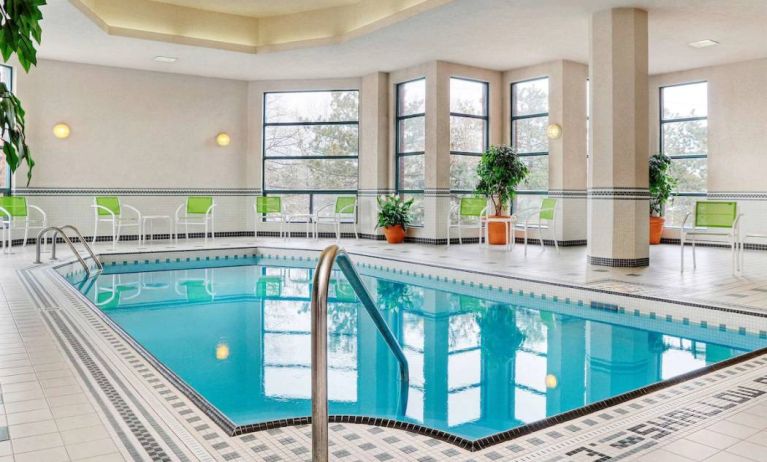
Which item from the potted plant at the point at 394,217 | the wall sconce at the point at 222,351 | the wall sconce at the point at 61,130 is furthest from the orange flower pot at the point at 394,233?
the wall sconce at the point at 222,351

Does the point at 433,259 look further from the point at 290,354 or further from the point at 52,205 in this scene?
the point at 52,205

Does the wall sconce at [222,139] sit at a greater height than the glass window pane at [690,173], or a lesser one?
greater

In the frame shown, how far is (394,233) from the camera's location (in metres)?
9.64

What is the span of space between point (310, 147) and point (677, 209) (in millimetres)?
6274

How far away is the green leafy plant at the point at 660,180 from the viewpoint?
9.02 m

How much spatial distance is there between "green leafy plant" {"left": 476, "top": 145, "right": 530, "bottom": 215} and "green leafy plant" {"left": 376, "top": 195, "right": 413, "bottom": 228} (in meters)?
1.29

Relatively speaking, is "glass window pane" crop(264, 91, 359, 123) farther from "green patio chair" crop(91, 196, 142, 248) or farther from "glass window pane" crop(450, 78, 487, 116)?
"green patio chair" crop(91, 196, 142, 248)

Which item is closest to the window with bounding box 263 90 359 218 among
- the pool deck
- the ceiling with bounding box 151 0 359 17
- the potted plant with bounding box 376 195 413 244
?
the potted plant with bounding box 376 195 413 244

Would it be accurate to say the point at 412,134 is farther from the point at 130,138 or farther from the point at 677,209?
the point at 130,138

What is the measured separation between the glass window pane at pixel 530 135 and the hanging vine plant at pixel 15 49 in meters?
9.16

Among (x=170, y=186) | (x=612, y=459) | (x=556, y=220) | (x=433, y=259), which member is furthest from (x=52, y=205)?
(x=612, y=459)

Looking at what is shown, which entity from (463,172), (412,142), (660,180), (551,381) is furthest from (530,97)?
(551,381)

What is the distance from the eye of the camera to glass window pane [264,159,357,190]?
1052 cm

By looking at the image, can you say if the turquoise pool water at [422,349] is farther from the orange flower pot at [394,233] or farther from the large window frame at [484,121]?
the large window frame at [484,121]
